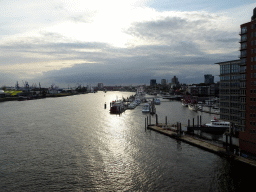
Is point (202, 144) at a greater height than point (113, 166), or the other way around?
point (202, 144)

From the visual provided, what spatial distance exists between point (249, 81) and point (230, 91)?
488 cm

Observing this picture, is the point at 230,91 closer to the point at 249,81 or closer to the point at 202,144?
the point at 249,81

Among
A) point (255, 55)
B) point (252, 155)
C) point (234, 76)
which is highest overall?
point (255, 55)

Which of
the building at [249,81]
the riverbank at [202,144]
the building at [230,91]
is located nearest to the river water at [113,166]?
the riverbank at [202,144]

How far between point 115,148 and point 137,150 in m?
3.24

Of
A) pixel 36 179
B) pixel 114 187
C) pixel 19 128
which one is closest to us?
pixel 114 187

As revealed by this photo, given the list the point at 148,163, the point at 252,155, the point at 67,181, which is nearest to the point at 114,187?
the point at 67,181

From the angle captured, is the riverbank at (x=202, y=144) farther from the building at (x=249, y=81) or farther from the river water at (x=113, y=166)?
the building at (x=249, y=81)

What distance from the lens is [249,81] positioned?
2227 cm

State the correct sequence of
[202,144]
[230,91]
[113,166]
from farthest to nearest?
1. [202,144]
2. [230,91]
3. [113,166]

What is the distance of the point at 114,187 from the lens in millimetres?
17953

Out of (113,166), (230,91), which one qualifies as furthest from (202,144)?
(113,166)

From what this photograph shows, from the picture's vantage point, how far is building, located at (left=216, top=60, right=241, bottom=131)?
1023 inches

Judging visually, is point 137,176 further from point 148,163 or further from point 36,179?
point 36,179
